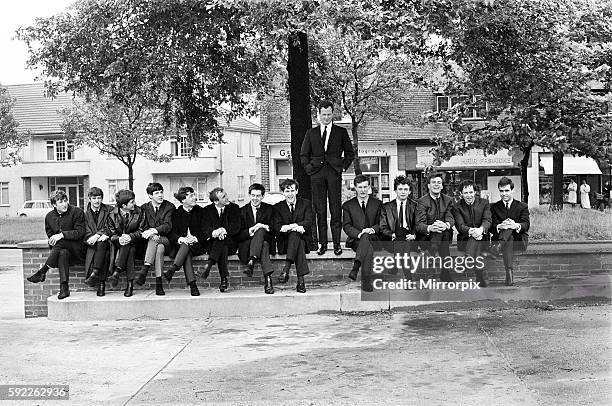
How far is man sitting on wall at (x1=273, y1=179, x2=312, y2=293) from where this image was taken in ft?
34.8

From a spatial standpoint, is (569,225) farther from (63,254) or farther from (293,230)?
(63,254)

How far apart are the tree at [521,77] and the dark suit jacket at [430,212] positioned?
2.54 meters

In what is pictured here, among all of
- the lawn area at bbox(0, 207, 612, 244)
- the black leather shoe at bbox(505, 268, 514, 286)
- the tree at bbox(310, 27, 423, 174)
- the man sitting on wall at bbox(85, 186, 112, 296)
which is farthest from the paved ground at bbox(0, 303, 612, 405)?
the tree at bbox(310, 27, 423, 174)

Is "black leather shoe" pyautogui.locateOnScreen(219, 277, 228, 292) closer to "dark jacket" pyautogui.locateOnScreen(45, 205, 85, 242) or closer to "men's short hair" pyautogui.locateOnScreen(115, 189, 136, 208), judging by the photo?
"men's short hair" pyautogui.locateOnScreen(115, 189, 136, 208)

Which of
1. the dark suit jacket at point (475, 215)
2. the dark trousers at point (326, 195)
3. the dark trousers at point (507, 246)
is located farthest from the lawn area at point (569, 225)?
the dark trousers at point (326, 195)

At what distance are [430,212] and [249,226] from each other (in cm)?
241

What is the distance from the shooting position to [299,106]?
1270 cm

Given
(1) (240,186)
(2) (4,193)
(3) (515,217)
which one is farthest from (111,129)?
(3) (515,217)

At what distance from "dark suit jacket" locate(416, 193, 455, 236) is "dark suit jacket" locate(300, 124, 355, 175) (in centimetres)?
122

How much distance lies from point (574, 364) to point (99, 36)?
9.55 meters

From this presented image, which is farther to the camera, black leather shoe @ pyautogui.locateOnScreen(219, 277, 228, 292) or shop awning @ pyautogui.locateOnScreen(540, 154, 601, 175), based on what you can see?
shop awning @ pyautogui.locateOnScreen(540, 154, 601, 175)

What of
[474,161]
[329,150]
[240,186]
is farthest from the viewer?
[240,186]

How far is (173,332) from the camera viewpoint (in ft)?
31.3

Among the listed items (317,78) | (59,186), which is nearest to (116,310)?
(317,78)
